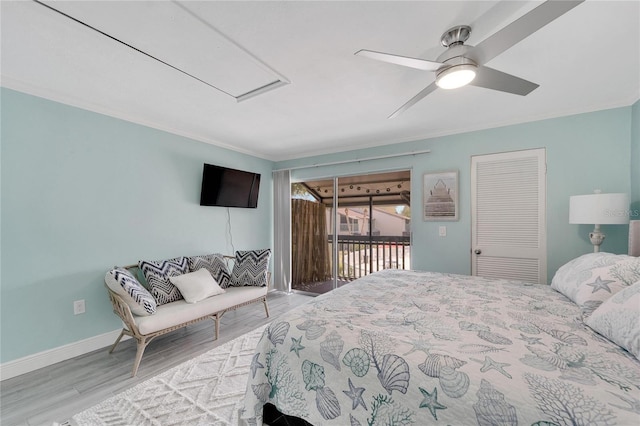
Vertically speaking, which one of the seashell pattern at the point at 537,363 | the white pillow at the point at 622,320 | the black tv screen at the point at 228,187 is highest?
the black tv screen at the point at 228,187

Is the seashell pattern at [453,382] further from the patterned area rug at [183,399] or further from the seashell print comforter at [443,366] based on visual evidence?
the patterned area rug at [183,399]

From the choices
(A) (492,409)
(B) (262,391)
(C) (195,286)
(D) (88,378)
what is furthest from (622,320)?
(D) (88,378)

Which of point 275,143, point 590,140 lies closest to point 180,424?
point 275,143

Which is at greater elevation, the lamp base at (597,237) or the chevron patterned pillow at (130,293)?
the lamp base at (597,237)

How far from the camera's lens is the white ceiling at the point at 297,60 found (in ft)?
4.89

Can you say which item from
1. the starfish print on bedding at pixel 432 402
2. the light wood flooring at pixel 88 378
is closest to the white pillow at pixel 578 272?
the starfish print on bedding at pixel 432 402

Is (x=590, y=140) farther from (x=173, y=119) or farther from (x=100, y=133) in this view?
(x=100, y=133)

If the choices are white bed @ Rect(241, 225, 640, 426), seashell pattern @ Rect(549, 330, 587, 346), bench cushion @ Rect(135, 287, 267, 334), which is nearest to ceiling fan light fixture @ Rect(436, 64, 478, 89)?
white bed @ Rect(241, 225, 640, 426)

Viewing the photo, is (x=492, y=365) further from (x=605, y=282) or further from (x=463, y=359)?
(x=605, y=282)

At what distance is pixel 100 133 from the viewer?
2.78 meters

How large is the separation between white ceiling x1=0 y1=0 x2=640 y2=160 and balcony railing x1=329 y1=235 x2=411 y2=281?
2271 mm

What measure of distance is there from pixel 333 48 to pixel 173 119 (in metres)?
2.28

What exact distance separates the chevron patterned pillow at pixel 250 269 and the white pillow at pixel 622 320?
3.16 m

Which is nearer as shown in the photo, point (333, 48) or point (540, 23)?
point (540, 23)
